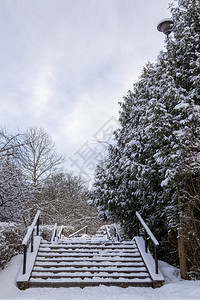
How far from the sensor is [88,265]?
5.43 metres

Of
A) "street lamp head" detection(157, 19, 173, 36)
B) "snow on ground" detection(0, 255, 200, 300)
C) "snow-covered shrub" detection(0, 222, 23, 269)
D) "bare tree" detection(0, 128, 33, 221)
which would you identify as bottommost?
"snow on ground" detection(0, 255, 200, 300)

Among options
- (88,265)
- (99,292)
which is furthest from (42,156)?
(99,292)

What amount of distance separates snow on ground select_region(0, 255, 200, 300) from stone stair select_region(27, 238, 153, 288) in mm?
167

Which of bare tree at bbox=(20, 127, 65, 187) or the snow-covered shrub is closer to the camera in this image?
the snow-covered shrub

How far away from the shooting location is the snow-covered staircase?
4.80 metres

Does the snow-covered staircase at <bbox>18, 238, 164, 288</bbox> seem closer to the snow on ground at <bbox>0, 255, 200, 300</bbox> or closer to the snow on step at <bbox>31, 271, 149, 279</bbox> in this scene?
the snow on step at <bbox>31, 271, 149, 279</bbox>

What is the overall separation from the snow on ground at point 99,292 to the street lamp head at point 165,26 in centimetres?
701

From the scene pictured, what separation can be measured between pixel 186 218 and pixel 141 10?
294 inches

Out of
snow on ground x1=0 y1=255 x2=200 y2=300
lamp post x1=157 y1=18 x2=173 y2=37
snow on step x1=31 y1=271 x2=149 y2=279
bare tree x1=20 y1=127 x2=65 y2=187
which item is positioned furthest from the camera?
bare tree x1=20 y1=127 x2=65 y2=187

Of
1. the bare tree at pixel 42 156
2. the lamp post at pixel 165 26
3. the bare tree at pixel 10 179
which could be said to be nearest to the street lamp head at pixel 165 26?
the lamp post at pixel 165 26

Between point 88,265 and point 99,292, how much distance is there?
1044 mm

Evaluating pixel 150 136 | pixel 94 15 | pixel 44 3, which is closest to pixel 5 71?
pixel 44 3

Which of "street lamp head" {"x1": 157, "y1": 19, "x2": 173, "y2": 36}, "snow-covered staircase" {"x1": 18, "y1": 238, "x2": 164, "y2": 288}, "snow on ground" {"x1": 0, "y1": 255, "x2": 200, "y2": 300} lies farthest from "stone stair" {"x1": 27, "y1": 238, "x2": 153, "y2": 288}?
"street lamp head" {"x1": 157, "y1": 19, "x2": 173, "y2": 36}

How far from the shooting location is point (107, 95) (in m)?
18.7
